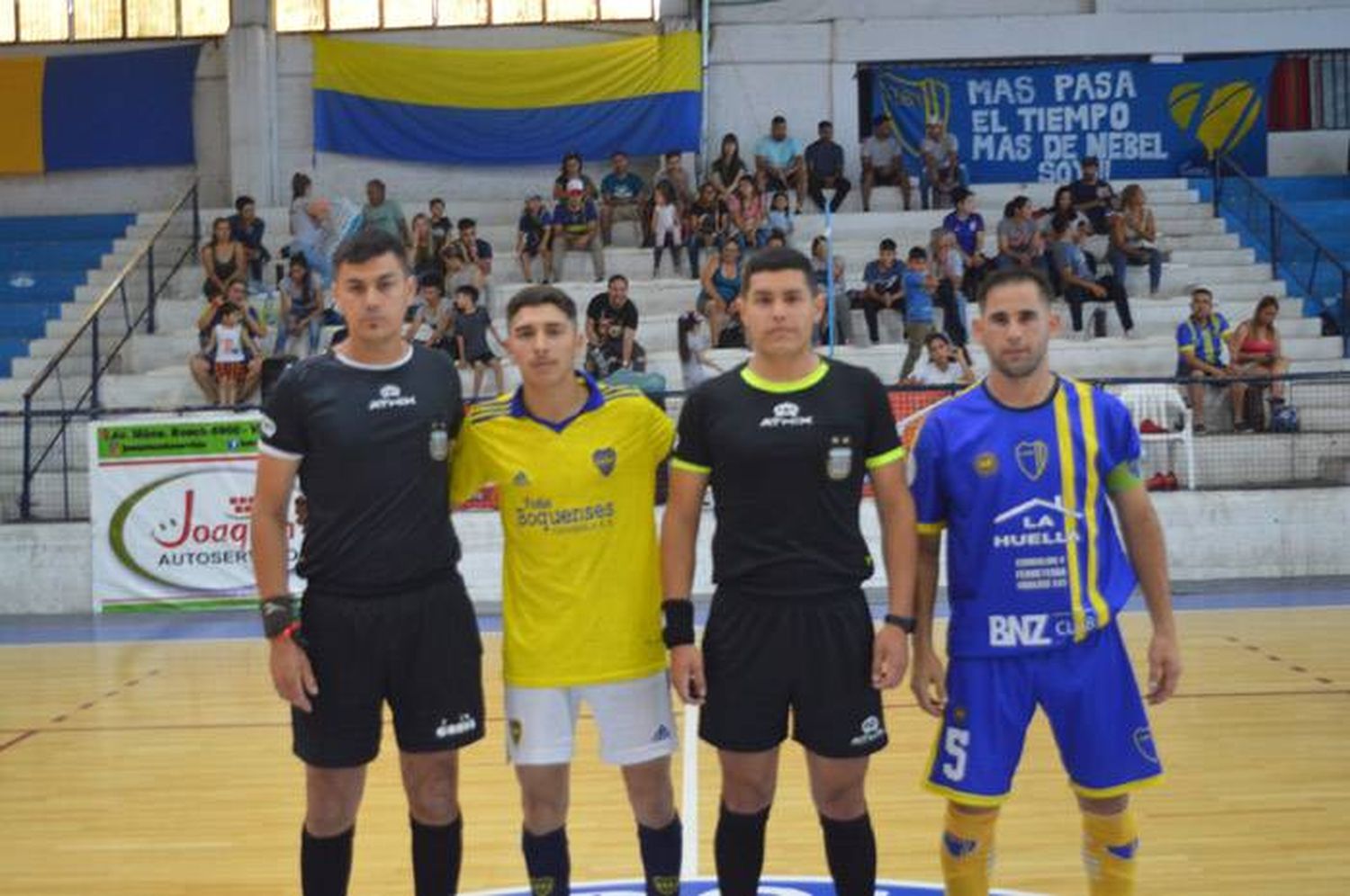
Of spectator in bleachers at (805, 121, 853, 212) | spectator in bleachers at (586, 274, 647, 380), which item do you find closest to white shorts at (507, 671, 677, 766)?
spectator in bleachers at (586, 274, 647, 380)

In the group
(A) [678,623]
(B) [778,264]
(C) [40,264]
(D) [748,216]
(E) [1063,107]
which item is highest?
(E) [1063,107]

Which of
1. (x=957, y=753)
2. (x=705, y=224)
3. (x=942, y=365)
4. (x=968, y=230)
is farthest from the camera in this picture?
(x=705, y=224)

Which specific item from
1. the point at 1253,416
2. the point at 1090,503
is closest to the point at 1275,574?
the point at 1253,416

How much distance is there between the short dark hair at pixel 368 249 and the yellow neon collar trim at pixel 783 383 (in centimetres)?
99

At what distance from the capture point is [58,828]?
6516mm

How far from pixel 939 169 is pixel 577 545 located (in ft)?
51.7

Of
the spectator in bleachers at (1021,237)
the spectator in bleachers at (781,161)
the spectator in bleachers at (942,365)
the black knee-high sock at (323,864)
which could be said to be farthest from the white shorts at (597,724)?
the spectator in bleachers at (781,161)

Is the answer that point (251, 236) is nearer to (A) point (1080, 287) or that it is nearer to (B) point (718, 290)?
(B) point (718, 290)

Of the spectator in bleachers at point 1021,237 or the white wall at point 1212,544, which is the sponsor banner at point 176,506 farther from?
the spectator in bleachers at point 1021,237

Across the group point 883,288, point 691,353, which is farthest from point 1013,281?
point 883,288

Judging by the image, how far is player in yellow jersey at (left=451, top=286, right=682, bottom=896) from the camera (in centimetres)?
459

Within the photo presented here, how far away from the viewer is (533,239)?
1805 cm

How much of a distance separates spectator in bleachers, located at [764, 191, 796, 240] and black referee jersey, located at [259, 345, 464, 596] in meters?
13.5

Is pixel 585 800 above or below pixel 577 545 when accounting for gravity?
below
